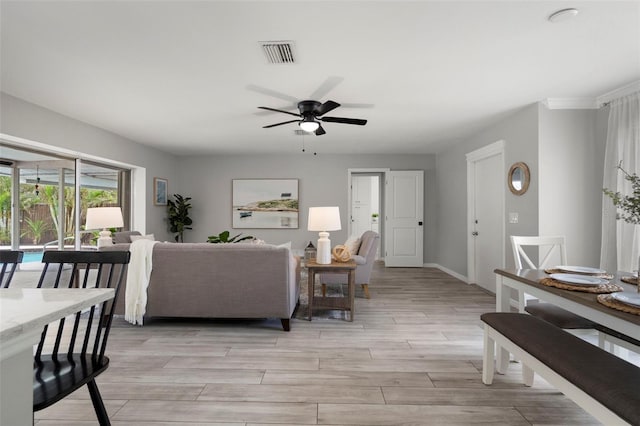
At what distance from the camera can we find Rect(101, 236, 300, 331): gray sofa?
288cm

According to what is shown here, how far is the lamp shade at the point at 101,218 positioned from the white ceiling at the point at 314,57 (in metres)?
1.21

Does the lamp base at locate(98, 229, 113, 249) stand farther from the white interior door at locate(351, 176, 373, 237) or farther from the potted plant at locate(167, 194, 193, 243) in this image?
the white interior door at locate(351, 176, 373, 237)

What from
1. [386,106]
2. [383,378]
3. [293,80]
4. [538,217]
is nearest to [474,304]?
[538,217]

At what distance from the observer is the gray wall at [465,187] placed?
11.3 ft

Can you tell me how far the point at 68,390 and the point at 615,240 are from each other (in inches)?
174

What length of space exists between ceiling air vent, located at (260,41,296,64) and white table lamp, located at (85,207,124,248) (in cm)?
291

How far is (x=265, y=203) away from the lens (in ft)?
21.6

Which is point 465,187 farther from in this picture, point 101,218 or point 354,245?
point 101,218

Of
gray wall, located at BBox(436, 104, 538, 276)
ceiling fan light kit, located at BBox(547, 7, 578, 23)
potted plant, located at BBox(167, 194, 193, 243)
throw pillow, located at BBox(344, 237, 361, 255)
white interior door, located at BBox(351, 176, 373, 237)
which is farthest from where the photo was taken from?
white interior door, located at BBox(351, 176, 373, 237)

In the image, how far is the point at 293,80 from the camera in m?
2.81

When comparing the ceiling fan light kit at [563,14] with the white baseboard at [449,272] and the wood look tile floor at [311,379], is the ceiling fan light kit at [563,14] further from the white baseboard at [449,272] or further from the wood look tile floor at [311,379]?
the white baseboard at [449,272]

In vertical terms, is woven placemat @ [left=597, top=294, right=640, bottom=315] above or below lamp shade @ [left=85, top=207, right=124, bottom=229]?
below

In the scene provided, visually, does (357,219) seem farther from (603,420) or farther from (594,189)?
(603,420)

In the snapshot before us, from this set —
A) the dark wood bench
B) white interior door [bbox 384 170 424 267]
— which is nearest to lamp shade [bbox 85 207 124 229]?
the dark wood bench
